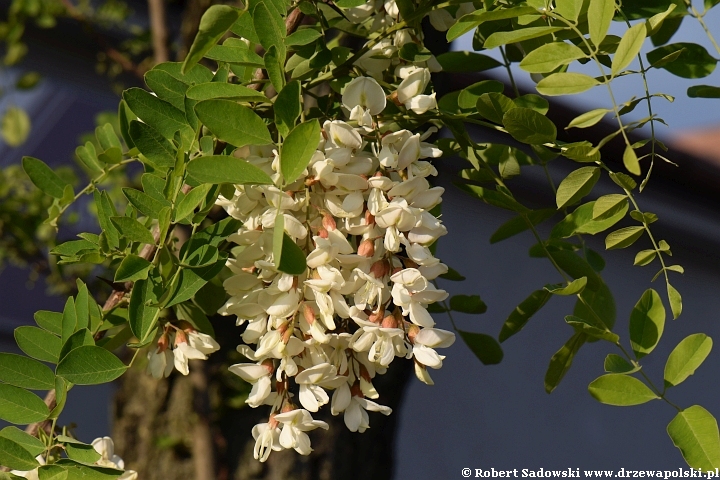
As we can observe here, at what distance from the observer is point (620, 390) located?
0.50 m

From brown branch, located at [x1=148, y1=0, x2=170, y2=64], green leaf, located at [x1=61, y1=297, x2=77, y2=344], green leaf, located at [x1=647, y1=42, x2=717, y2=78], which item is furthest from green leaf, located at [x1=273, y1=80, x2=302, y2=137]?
brown branch, located at [x1=148, y1=0, x2=170, y2=64]

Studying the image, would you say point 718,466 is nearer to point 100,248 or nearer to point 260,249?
point 260,249

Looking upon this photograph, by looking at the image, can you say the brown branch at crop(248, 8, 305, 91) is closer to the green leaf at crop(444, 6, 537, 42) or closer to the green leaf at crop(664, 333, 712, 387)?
the green leaf at crop(444, 6, 537, 42)

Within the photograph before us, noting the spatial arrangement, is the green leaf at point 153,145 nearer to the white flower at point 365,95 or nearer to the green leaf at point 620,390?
the white flower at point 365,95

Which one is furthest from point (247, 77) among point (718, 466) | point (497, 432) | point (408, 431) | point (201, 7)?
point (497, 432)

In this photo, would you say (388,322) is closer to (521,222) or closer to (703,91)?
(521,222)

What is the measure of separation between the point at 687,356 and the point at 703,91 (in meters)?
0.24

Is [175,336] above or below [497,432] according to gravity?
above

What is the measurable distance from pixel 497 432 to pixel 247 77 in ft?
8.99

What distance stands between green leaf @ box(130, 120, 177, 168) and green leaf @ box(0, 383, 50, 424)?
18cm

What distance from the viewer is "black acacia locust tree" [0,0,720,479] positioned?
0.46 meters

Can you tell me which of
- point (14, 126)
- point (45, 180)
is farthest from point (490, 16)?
point (14, 126)

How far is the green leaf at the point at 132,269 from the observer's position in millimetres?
493

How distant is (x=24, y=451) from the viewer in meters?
0.50
